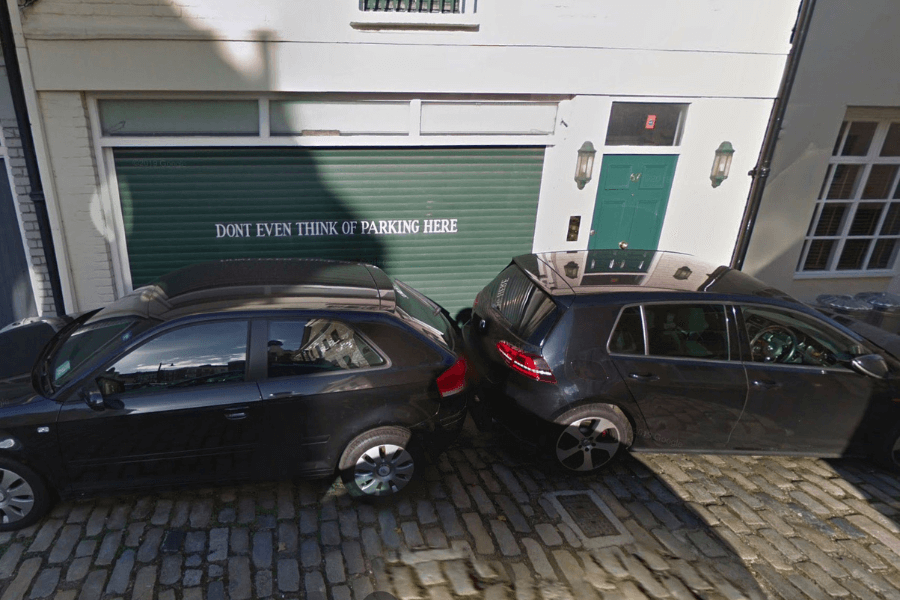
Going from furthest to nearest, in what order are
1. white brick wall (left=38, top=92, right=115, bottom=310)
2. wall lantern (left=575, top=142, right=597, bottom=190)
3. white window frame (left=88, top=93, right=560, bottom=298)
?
wall lantern (left=575, top=142, right=597, bottom=190) → white window frame (left=88, top=93, right=560, bottom=298) → white brick wall (left=38, top=92, right=115, bottom=310)

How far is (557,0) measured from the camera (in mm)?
6188

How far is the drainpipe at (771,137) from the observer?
6613mm

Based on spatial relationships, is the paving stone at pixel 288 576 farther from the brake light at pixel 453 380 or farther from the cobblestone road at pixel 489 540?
the brake light at pixel 453 380

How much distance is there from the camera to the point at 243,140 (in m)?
6.19

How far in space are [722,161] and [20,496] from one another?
8.12 meters

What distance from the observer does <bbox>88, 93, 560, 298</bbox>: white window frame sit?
234 inches

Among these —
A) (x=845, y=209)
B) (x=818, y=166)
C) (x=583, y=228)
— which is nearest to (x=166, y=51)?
(x=583, y=228)

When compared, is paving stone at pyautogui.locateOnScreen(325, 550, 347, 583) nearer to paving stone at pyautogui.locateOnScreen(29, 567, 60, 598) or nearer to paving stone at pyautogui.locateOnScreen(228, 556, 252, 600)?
paving stone at pyautogui.locateOnScreen(228, 556, 252, 600)

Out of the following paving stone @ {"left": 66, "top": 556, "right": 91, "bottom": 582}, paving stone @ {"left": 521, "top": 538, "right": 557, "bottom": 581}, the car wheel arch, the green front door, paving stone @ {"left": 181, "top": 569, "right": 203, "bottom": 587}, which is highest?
the green front door

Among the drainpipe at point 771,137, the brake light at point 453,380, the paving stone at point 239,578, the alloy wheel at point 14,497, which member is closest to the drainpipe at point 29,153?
the alloy wheel at point 14,497

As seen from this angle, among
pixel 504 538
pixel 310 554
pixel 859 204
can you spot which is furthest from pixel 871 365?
pixel 859 204

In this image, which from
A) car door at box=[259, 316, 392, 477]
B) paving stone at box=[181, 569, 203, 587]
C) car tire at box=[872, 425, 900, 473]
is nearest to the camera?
paving stone at box=[181, 569, 203, 587]

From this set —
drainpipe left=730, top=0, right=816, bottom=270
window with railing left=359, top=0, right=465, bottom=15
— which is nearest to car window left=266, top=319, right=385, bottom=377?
window with railing left=359, top=0, right=465, bottom=15

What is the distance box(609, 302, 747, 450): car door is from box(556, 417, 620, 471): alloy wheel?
34cm
